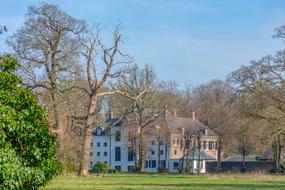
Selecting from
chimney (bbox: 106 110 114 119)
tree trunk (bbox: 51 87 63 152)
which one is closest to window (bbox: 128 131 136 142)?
chimney (bbox: 106 110 114 119)

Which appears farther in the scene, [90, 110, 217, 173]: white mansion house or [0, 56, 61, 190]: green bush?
[90, 110, 217, 173]: white mansion house

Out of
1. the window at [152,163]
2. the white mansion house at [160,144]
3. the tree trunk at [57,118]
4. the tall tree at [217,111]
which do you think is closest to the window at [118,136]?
the white mansion house at [160,144]

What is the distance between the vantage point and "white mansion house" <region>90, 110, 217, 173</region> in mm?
87750

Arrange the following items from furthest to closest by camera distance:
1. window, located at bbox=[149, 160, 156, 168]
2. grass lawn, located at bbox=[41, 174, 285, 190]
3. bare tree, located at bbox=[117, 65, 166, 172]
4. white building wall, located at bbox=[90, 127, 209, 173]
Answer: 1. window, located at bbox=[149, 160, 156, 168]
2. white building wall, located at bbox=[90, 127, 209, 173]
3. bare tree, located at bbox=[117, 65, 166, 172]
4. grass lawn, located at bbox=[41, 174, 285, 190]

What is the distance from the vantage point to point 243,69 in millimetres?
52906

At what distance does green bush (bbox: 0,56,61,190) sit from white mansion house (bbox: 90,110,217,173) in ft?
210

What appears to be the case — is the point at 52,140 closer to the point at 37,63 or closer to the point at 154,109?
the point at 37,63

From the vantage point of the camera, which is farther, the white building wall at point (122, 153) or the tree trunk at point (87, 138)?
the white building wall at point (122, 153)

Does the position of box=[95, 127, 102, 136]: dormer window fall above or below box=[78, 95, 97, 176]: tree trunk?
above

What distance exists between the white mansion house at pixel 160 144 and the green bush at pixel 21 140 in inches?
2522

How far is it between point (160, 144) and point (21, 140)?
78.5 metres

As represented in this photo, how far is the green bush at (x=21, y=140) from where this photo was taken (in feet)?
45.0

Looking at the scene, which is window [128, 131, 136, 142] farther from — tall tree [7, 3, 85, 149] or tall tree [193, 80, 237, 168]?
tall tree [7, 3, 85, 149]

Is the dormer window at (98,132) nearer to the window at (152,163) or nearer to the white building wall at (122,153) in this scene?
the white building wall at (122,153)
